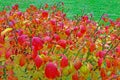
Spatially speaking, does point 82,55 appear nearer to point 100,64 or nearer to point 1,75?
point 100,64

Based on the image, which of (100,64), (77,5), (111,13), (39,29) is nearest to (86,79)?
(100,64)

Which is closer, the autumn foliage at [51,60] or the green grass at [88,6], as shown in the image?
the autumn foliage at [51,60]

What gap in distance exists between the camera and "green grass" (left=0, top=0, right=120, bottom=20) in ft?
45.5

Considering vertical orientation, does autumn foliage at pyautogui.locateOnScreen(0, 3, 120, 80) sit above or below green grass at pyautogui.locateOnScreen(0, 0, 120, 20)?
above

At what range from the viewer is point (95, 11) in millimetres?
14391

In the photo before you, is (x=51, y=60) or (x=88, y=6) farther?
(x=88, y=6)

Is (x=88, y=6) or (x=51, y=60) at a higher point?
(x=51, y=60)

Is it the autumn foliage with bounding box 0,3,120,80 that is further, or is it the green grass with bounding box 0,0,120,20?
the green grass with bounding box 0,0,120,20

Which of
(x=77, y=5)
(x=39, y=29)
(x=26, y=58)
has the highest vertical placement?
(x=26, y=58)

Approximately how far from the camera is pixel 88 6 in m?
15.6

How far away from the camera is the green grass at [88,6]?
13.9 meters

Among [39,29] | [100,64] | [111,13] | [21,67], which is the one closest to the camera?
[21,67]

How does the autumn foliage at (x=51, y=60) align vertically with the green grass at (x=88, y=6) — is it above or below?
above

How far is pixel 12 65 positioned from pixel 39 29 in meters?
1.88
